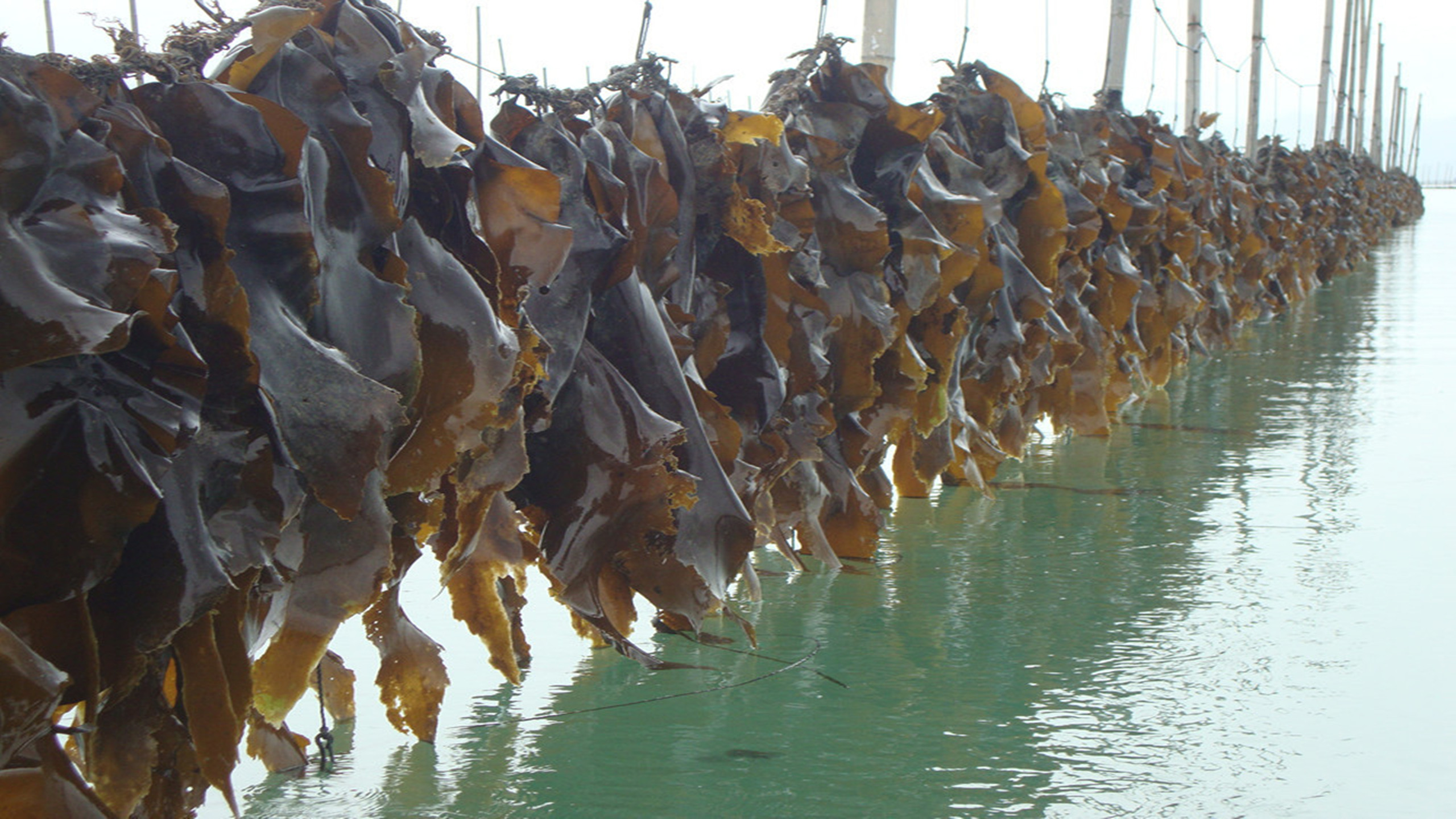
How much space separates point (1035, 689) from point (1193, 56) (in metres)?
13.4

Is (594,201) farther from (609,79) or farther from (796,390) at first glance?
(796,390)

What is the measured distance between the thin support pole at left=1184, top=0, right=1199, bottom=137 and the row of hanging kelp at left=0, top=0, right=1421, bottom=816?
11.6 metres

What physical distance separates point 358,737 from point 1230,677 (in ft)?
5.11

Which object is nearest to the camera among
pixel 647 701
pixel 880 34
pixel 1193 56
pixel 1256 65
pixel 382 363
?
pixel 382 363

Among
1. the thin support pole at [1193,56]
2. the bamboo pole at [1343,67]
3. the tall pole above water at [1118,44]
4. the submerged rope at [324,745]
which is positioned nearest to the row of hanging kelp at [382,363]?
the submerged rope at [324,745]

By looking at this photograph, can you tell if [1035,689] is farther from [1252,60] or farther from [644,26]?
[1252,60]

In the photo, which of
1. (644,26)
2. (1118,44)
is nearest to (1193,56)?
(1118,44)

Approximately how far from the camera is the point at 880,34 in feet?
14.6

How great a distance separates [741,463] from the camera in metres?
2.64

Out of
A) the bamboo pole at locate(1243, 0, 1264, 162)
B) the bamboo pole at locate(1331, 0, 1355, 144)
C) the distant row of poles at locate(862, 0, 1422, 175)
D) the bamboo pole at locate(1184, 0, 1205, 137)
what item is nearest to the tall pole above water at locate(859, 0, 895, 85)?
the distant row of poles at locate(862, 0, 1422, 175)

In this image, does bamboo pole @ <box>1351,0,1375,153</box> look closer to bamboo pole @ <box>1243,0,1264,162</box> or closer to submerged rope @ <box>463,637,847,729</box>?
bamboo pole @ <box>1243,0,1264,162</box>

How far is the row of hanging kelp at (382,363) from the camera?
A: 4.58 ft

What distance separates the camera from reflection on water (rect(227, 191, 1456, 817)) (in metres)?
2.04

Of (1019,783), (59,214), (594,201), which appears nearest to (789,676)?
(1019,783)
